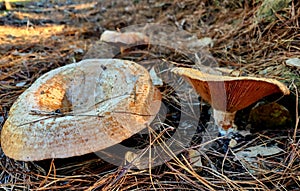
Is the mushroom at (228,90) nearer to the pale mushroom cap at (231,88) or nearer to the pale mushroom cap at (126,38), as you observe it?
the pale mushroom cap at (231,88)

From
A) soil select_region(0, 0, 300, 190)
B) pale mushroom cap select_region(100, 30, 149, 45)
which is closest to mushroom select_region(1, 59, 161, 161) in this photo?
soil select_region(0, 0, 300, 190)

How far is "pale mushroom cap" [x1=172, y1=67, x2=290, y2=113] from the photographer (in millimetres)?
1544

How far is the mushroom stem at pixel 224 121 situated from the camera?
75.0 inches

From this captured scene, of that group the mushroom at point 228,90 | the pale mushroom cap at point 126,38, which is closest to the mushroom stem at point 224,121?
the mushroom at point 228,90

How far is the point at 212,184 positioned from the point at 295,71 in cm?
108

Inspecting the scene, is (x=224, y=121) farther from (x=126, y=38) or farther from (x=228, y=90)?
(x=126, y=38)

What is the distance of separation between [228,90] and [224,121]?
1.16 feet

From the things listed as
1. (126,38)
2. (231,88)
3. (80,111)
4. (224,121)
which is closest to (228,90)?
(231,88)

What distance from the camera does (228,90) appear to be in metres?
1.63

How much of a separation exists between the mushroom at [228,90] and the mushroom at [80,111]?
0.31 metres

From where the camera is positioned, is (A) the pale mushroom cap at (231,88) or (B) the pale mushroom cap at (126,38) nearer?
(A) the pale mushroom cap at (231,88)

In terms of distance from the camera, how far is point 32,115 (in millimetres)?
1662

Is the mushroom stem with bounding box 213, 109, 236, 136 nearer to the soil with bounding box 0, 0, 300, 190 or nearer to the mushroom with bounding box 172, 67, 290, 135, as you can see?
the mushroom with bounding box 172, 67, 290, 135

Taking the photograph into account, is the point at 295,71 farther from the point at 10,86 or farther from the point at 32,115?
the point at 10,86
